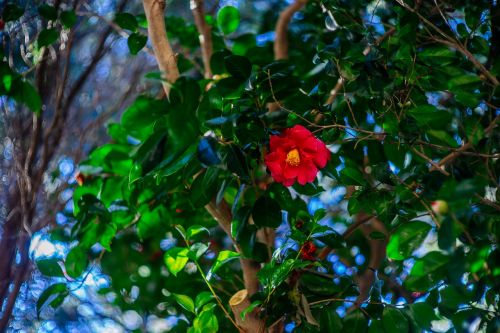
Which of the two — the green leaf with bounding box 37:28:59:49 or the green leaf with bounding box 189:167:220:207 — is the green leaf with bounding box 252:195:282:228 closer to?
the green leaf with bounding box 189:167:220:207

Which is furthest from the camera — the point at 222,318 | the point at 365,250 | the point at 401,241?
the point at 365,250

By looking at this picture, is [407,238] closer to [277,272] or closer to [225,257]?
[277,272]

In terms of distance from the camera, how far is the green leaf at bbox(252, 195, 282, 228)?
1221 mm

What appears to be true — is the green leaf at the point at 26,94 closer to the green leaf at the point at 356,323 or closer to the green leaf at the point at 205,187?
the green leaf at the point at 205,187

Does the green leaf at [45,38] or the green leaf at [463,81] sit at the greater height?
the green leaf at [463,81]

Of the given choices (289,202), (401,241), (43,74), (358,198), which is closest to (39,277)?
(43,74)

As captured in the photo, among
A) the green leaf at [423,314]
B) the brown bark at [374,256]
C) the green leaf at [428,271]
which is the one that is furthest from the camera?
the brown bark at [374,256]

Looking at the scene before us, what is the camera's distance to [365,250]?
2131 millimetres

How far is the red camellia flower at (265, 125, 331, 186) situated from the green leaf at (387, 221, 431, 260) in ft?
0.72

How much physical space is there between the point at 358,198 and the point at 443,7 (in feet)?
1.49

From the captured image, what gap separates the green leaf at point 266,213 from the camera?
1.22 m

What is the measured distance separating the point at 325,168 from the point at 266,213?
166mm

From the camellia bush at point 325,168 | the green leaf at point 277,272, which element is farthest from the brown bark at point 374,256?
the green leaf at point 277,272

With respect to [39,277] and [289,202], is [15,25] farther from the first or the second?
[289,202]
